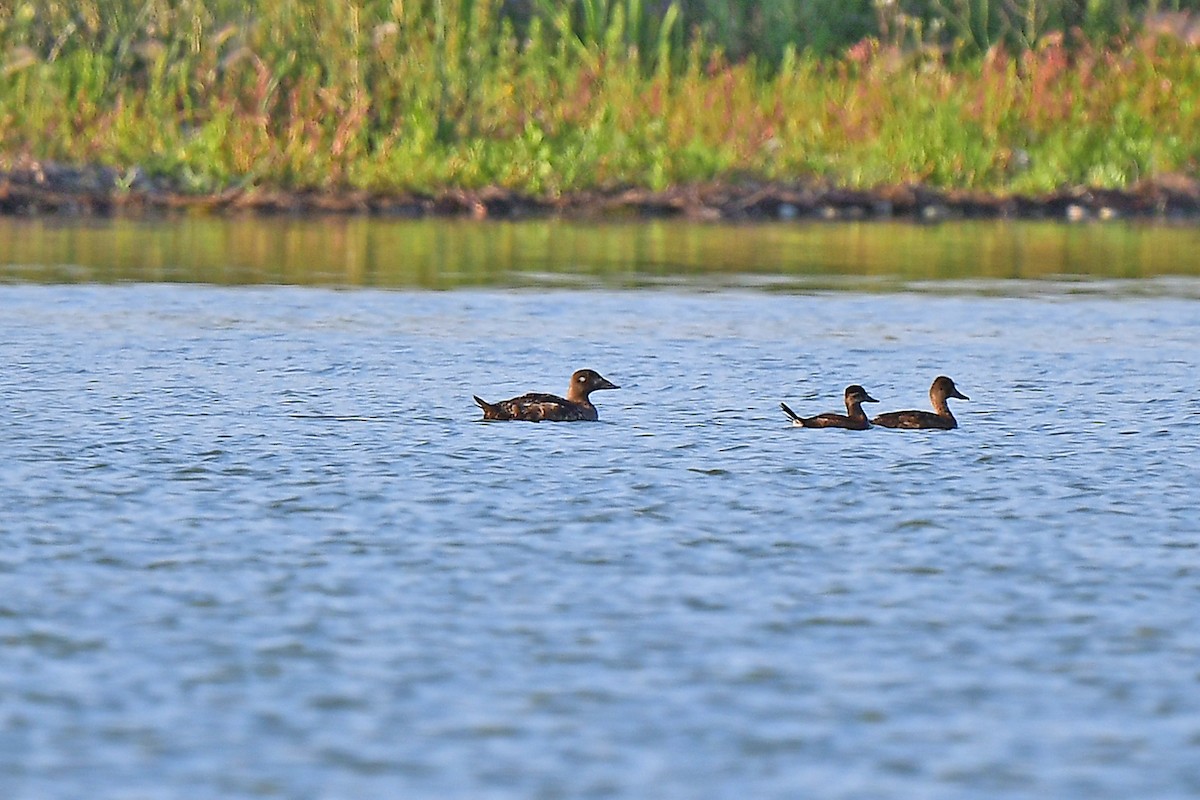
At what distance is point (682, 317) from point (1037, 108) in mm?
13380

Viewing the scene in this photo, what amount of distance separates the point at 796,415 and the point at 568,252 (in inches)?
442

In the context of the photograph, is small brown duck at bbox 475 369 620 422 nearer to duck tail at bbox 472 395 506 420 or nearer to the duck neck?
duck tail at bbox 472 395 506 420

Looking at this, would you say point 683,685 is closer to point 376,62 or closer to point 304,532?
point 304,532

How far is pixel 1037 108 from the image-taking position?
3103cm

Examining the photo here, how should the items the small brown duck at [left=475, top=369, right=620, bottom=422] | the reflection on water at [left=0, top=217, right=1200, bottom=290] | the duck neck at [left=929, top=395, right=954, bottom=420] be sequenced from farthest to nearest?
1. the reflection on water at [left=0, top=217, right=1200, bottom=290]
2. the duck neck at [left=929, top=395, right=954, bottom=420]
3. the small brown duck at [left=475, top=369, right=620, bottom=422]

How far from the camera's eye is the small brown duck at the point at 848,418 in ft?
42.0

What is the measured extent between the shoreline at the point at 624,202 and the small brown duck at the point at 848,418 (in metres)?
16.5

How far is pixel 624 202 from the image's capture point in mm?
29859

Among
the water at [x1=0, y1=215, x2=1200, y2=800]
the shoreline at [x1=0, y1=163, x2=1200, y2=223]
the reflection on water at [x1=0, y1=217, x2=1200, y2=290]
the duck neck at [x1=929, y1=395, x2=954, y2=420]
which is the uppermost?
the shoreline at [x1=0, y1=163, x2=1200, y2=223]

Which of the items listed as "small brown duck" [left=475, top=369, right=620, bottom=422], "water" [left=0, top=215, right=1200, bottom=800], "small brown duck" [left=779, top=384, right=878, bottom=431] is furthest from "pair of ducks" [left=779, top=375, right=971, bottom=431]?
"small brown duck" [left=475, top=369, right=620, bottom=422]

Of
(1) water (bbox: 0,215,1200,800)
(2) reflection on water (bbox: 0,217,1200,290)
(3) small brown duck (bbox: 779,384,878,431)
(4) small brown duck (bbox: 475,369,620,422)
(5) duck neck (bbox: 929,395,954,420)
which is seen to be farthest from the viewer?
(2) reflection on water (bbox: 0,217,1200,290)

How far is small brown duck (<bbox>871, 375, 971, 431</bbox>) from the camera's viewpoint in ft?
42.1

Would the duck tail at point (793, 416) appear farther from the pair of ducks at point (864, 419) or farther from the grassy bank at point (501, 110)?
the grassy bank at point (501, 110)

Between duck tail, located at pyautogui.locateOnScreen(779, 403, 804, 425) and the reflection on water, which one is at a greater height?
the reflection on water
